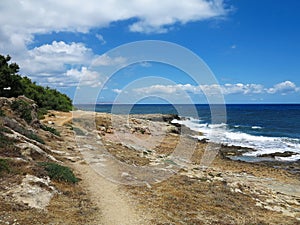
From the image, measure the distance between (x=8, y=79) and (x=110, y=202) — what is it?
30.7 meters

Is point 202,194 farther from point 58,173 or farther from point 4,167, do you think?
point 4,167

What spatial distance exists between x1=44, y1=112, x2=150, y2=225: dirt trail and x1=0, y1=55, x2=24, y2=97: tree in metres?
25.5

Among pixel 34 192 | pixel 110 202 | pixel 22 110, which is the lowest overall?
pixel 110 202

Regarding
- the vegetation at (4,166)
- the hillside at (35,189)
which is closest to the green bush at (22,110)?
the hillside at (35,189)

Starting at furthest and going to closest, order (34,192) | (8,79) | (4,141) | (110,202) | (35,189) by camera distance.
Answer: (8,79) < (4,141) < (110,202) < (35,189) < (34,192)

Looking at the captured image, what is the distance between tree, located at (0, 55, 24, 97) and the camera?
3688 centimetres

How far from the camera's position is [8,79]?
123ft

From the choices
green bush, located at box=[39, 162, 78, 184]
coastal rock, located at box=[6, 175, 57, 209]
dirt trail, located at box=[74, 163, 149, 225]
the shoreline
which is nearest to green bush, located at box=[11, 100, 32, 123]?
the shoreline

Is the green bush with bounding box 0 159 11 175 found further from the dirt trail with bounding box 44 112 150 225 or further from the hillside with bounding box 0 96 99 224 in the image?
the dirt trail with bounding box 44 112 150 225

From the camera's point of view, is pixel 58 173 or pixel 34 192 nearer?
pixel 34 192

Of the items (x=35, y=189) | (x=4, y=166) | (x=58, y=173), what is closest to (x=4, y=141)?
(x=4, y=166)

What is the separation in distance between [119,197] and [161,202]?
171 centimetres

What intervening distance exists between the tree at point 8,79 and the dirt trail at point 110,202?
25549mm

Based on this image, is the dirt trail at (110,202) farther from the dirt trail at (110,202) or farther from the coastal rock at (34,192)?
the coastal rock at (34,192)
